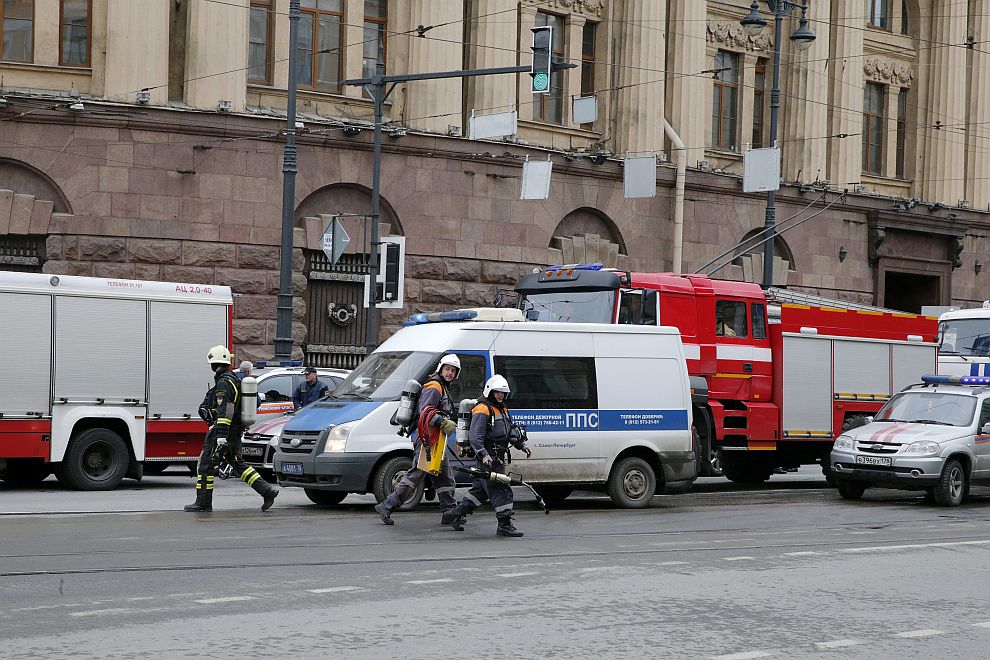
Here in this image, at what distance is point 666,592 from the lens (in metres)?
10.4

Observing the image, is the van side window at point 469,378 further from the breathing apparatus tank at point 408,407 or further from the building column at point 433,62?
the building column at point 433,62

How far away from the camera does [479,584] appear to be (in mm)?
10555

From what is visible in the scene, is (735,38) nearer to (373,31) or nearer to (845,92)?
(845,92)

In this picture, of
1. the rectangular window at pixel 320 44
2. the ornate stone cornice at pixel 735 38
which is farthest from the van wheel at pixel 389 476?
the ornate stone cornice at pixel 735 38

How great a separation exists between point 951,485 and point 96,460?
11.4m

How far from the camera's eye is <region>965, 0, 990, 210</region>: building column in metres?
40.7

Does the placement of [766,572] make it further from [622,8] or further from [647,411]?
[622,8]

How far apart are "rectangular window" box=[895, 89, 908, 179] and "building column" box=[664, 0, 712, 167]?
8.46 m

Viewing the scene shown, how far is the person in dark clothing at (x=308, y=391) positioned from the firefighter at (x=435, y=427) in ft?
21.6

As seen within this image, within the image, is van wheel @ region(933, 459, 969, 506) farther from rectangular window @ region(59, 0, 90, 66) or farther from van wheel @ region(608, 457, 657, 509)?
rectangular window @ region(59, 0, 90, 66)

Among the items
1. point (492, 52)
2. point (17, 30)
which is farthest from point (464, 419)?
point (492, 52)

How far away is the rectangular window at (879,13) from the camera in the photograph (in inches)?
1550

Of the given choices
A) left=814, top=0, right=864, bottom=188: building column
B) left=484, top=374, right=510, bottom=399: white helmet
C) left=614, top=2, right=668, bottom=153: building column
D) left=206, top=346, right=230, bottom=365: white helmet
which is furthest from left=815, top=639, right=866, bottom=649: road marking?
left=814, top=0, right=864, bottom=188: building column

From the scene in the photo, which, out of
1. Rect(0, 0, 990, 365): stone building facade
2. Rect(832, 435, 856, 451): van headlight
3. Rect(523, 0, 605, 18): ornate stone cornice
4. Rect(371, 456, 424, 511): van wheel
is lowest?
Rect(371, 456, 424, 511): van wheel
